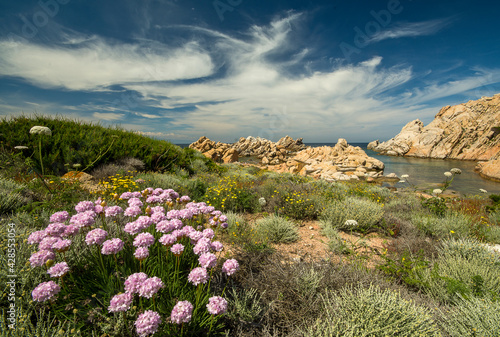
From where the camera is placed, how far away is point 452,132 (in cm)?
4500

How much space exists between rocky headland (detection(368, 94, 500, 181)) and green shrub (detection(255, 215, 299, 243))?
162 feet

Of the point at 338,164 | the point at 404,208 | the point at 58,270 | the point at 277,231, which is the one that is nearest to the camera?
the point at 58,270

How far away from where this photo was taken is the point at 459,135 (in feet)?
139

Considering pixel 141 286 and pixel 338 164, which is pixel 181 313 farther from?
pixel 338 164

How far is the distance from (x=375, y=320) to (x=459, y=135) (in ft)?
196

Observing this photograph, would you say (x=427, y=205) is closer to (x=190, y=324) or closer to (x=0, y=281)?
(x=190, y=324)

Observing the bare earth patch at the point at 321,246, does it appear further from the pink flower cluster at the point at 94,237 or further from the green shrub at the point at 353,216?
the pink flower cluster at the point at 94,237

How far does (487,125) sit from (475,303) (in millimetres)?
60552

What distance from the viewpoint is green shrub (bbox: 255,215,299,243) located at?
173 inches

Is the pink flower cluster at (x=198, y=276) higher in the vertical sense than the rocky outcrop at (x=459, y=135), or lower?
lower

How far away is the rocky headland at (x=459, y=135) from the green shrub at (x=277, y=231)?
49.3 meters

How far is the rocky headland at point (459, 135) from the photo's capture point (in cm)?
3922

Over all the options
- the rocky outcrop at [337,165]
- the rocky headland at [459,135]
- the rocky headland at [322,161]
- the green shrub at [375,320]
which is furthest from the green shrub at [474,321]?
the rocky headland at [459,135]

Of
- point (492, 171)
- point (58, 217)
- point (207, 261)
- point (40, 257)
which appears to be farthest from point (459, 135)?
point (40, 257)
